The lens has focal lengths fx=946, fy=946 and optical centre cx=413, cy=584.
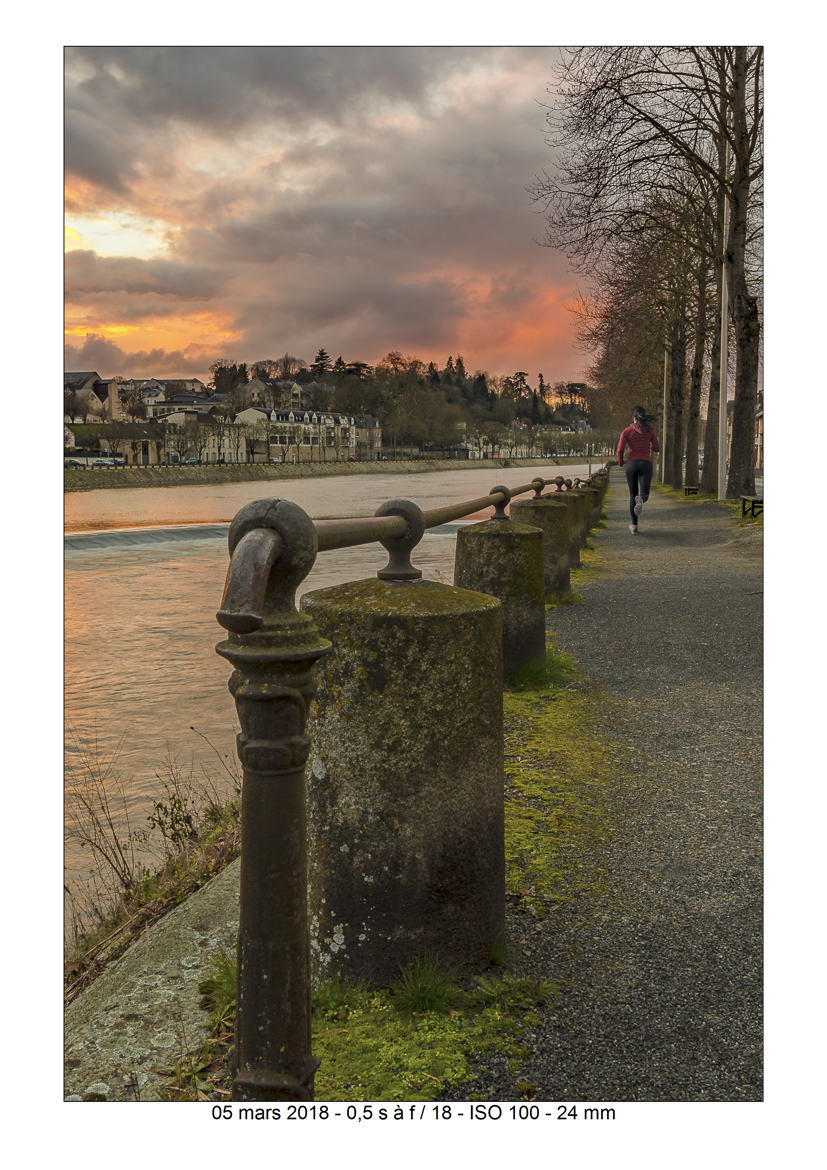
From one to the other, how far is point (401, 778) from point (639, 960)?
104 cm

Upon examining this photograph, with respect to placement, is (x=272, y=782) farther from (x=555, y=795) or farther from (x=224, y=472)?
(x=224, y=472)

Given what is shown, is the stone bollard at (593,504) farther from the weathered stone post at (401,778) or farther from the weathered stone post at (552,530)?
the weathered stone post at (401,778)

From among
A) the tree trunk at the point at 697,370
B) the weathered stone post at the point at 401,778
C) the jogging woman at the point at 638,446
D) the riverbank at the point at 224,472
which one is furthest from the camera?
the riverbank at the point at 224,472

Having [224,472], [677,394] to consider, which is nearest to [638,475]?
[677,394]

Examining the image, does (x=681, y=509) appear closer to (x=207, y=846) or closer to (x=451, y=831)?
(x=207, y=846)

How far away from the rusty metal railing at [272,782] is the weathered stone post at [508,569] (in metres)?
4.71

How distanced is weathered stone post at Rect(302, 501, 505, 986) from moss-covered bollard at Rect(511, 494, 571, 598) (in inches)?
281

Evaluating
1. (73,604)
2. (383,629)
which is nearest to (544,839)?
(383,629)

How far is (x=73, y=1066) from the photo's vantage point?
2.53 meters

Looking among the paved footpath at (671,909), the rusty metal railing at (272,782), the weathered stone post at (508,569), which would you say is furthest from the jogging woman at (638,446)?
the rusty metal railing at (272,782)

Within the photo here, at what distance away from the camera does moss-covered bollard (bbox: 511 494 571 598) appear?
992 cm

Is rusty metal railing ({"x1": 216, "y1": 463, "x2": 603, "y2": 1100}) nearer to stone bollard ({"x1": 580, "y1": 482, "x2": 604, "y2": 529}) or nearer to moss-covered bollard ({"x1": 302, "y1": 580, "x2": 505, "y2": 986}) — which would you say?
moss-covered bollard ({"x1": 302, "y1": 580, "x2": 505, "y2": 986})

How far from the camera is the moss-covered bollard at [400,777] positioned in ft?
8.68

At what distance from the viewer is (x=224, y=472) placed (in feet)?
269
